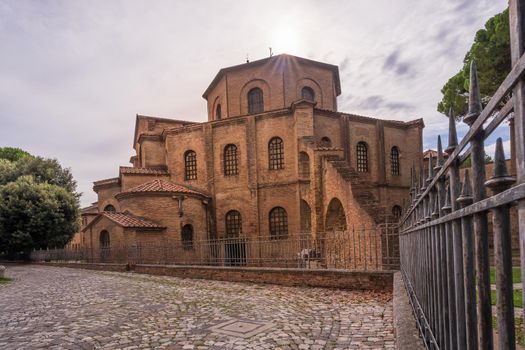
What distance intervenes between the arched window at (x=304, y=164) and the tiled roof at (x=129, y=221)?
8649 millimetres

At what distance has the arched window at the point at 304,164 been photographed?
72.6 feet

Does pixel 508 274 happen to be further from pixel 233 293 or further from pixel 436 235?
pixel 233 293

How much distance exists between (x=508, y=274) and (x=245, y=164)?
2289cm

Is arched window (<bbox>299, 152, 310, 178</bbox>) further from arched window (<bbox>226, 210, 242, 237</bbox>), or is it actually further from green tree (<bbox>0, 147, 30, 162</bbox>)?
green tree (<bbox>0, 147, 30, 162</bbox>)

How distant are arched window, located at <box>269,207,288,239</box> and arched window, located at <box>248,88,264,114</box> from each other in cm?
870

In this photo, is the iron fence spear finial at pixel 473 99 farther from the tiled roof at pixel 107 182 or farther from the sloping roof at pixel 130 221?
the tiled roof at pixel 107 182

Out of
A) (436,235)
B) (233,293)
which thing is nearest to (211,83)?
(233,293)

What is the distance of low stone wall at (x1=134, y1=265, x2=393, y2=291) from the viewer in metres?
8.93

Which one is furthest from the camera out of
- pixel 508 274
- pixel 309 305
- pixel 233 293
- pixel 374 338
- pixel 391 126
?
pixel 391 126

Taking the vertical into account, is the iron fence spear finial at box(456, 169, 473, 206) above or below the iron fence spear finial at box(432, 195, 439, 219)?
above

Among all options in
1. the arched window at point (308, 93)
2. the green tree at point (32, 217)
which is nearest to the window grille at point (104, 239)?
the green tree at point (32, 217)

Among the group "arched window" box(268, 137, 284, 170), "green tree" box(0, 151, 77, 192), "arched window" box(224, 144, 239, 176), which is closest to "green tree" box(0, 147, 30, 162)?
"green tree" box(0, 151, 77, 192)

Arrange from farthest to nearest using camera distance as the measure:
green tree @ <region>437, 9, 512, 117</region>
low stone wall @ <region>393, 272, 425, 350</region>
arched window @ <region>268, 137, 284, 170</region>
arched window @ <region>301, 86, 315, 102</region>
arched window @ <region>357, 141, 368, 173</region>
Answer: arched window @ <region>301, 86, 315, 102</region>
arched window @ <region>357, 141, 368, 173</region>
arched window @ <region>268, 137, 284, 170</region>
green tree @ <region>437, 9, 512, 117</region>
low stone wall @ <region>393, 272, 425, 350</region>

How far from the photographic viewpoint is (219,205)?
24.1 m
